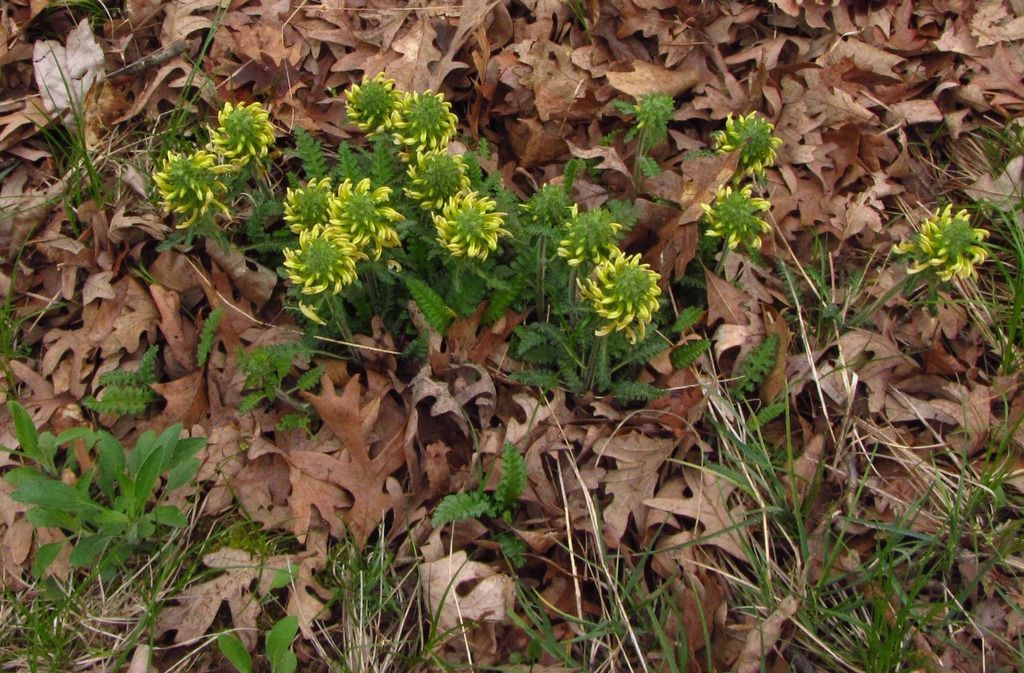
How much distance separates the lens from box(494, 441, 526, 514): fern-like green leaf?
108 inches

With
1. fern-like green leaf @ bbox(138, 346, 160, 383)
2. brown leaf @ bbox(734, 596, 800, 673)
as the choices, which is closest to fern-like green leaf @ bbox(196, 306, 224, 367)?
fern-like green leaf @ bbox(138, 346, 160, 383)

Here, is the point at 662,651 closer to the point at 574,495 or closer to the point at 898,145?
the point at 574,495

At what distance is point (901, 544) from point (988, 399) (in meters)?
0.70

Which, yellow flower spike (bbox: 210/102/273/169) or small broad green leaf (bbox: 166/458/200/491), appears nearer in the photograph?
small broad green leaf (bbox: 166/458/200/491)

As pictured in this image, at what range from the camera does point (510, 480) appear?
2746 millimetres

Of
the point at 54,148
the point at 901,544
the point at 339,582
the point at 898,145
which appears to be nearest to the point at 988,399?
the point at 901,544

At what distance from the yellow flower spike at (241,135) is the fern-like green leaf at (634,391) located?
1.53m

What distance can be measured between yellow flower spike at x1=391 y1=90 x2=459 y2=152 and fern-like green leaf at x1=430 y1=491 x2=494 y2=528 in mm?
1201

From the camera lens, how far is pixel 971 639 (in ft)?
8.64

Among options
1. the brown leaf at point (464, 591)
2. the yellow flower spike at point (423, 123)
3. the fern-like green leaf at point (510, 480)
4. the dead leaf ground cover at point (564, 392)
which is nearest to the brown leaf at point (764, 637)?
the dead leaf ground cover at point (564, 392)

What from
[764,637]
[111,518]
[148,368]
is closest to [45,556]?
[111,518]

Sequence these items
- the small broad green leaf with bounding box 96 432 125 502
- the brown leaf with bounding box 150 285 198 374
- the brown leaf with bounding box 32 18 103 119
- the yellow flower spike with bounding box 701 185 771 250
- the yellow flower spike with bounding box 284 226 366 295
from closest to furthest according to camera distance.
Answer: the yellow flower spike with bounding box 284 226 366 295 < the small broad green leaf with bounding box 96 432 125 502 < the yellow flower spike with bounding box 701 185 771 250 < the brown leaf with bounding box 150 285 198 374 < the brown leaf with bounding box 32 18 103 119

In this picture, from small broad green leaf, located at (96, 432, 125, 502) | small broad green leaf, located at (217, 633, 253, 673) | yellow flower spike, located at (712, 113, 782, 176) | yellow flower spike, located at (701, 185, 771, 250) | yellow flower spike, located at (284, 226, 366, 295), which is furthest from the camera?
yellow flower spike, located at (712, 113, 782, 176)

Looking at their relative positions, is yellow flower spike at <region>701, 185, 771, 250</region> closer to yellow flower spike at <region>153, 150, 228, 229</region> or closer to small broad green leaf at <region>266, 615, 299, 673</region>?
yellow flower spike at <region>153, 150, 228, 229</region>
